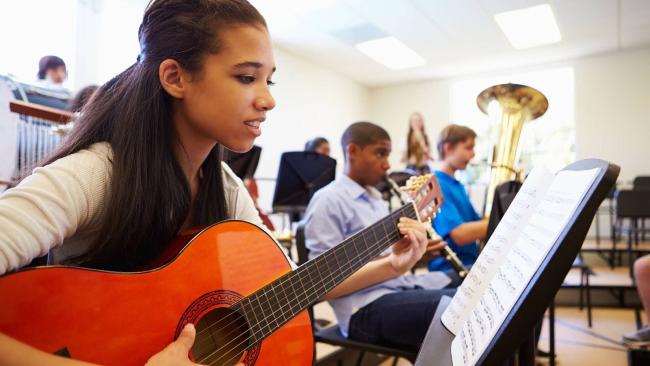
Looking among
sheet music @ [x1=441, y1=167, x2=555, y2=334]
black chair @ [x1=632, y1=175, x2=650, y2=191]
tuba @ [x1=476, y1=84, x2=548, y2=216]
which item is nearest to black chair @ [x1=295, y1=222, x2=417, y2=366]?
sheet music @ [x1=441, y1=167, x2=555, y2=334]

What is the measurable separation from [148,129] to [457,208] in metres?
2.07

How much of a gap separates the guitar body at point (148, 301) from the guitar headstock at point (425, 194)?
0.71 m

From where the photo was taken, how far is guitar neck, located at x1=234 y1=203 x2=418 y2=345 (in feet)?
3.19

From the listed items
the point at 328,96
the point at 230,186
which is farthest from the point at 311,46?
the point at 230,186

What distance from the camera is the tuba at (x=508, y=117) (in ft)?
7.54

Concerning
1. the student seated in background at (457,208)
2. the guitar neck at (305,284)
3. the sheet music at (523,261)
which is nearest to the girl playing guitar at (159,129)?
the guitar neck at (305,284)

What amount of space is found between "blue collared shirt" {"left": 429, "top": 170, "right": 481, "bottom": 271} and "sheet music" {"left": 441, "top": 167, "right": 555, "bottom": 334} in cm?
154

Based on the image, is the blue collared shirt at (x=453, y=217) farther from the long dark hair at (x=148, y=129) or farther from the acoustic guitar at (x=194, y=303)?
the long dark hair at (x=148, y=129)

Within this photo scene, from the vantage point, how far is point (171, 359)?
0.78 metres

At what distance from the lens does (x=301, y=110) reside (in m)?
7.52

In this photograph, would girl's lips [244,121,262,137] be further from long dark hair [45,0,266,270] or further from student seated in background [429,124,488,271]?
student seated in background [429,124,488,271]

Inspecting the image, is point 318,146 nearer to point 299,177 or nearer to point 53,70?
point 299,177

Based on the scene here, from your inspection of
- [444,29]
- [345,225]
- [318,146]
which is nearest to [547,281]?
[345,225]

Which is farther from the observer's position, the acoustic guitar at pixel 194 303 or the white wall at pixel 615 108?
the white wall at pixel 615 108
